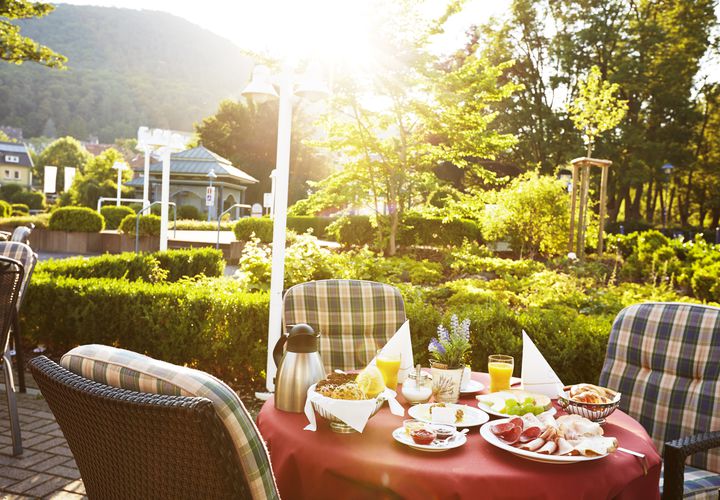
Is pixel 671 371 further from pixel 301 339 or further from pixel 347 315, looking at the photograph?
pixel 301 339

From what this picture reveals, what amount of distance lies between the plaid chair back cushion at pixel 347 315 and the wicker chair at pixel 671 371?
131cm

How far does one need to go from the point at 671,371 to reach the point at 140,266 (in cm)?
665

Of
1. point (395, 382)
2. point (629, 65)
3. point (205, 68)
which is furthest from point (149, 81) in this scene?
point (395, 382)

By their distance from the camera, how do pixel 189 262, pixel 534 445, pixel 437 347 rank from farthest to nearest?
pixel 189 262 → pixel 437 347 → pixel 534 445

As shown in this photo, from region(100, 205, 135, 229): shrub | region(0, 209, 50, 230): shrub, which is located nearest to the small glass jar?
region(0, 209, 50, 230): shrub

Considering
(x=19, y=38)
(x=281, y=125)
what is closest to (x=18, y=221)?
(x=19, y=38)

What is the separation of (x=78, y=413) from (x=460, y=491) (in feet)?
3.51

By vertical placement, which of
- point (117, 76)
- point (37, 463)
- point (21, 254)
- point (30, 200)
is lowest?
point (37, 463)

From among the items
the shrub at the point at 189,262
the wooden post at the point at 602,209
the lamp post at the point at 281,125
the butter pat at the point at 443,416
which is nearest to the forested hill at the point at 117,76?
the shrub at the point at 189,262

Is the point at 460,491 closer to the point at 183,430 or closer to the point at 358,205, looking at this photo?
the point at 183,430

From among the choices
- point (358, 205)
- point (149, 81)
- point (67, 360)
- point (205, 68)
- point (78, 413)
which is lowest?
point (78, 413)

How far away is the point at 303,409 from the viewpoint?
7.48 ft

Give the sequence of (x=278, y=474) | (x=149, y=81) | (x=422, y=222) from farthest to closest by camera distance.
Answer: (x=149, y=81) < (x=422, y=222) < (x=278, y=474)

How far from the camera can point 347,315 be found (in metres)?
3.62
